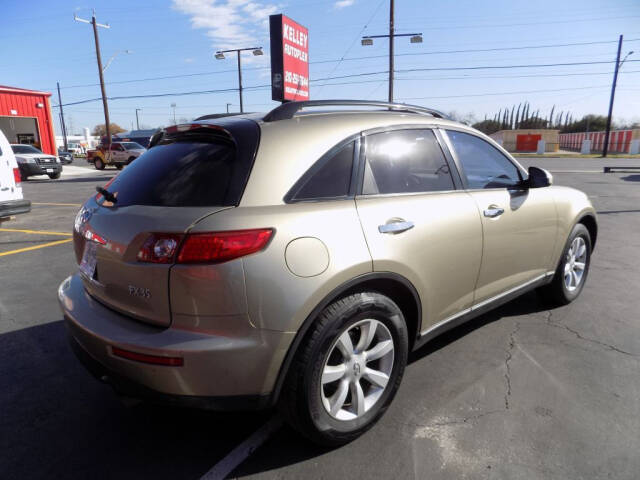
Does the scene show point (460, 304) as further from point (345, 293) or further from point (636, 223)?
point (636, 223)

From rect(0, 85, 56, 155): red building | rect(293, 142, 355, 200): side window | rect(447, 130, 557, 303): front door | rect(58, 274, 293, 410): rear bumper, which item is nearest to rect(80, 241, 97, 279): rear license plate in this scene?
rect(58, 274, 293, 410): rear bumper

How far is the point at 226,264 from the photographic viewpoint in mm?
1827

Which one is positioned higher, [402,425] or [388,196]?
[388,196]

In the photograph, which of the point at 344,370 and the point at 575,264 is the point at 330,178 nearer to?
the point at 344,370

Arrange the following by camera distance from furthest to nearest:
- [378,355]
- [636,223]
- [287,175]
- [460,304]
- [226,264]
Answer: [636,223], [460,304], [378,355], [287,175], [226,264]

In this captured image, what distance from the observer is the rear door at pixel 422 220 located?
231 cm

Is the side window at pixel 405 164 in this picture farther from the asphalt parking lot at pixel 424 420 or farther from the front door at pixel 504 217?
the asphalt parking lot at pixel 424 420

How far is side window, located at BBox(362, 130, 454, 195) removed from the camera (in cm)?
247

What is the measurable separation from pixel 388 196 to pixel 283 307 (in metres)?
0.94

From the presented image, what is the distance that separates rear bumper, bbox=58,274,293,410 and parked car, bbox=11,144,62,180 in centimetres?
2144

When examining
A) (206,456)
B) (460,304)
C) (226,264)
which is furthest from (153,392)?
(460,304)

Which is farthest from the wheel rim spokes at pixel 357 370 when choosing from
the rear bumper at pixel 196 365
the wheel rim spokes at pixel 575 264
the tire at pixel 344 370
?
the wheel rim spokes at pixel 575 264

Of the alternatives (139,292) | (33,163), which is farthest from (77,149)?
(139,292)

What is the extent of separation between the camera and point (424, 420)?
2490mm
